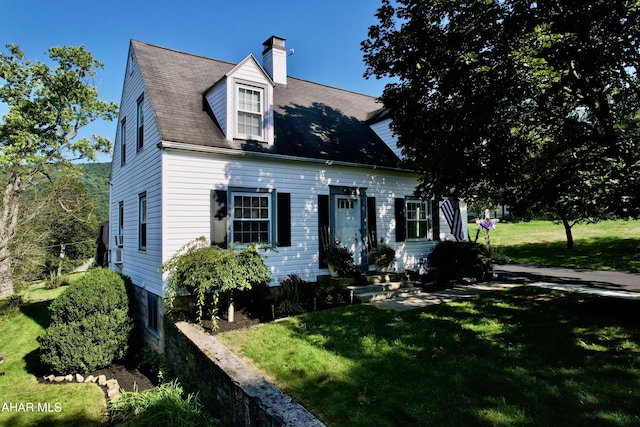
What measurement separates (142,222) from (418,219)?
947 centimetres

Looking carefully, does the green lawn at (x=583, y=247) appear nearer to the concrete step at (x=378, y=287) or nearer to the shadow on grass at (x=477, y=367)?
the shadow on grass at (x=477, y=367)

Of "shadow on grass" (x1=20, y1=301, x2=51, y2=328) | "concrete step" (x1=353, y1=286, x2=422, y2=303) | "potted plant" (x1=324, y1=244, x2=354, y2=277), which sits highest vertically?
"potted plant" (x1=324, y1=244, x2=354, y2=277)

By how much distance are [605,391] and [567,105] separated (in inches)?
261

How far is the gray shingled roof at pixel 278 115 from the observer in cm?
884

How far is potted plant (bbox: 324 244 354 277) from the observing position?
31.8ft

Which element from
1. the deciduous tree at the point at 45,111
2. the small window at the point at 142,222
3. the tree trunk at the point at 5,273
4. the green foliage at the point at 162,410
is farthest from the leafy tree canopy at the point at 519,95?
the deciduous tree at the point at 45,111

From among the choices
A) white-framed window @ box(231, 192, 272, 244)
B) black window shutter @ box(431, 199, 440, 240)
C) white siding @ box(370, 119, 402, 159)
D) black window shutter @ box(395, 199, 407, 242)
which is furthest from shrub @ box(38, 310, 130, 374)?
black window shutter @ box(431, 199, 440, 240)

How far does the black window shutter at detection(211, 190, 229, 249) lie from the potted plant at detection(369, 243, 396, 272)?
4776 millimetres

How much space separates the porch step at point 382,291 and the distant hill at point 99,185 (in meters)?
38.6

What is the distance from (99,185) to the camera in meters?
49.3

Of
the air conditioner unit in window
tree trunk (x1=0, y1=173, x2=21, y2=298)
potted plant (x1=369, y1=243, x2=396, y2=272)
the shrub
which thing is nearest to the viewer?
the shrub

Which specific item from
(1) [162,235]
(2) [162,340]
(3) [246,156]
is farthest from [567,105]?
(2) [162,340]

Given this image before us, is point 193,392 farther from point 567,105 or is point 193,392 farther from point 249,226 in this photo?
point 567,105

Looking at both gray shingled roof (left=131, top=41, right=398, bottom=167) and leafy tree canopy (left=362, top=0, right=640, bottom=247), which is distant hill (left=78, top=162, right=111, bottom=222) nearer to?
gray shingled roof (left=131, top=41, right=398, bottom=167)
